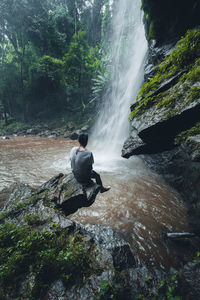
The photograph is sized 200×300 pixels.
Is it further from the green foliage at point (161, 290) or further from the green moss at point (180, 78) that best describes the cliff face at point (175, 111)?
the green foliage at point (161, 290)

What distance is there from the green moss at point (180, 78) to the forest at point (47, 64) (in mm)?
18058

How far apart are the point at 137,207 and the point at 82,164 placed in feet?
8.22

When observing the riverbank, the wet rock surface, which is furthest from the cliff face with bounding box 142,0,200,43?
the riverbank

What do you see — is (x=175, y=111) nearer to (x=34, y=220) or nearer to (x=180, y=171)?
(x=180, y=171)

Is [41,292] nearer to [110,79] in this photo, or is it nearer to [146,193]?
[146,193]

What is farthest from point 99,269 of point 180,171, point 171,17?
point 171,17

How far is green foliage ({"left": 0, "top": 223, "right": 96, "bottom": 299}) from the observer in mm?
1687

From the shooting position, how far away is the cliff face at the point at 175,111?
2654 mm

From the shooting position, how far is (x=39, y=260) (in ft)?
6.02

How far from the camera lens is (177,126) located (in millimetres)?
3031

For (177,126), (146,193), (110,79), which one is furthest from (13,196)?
(110,79)

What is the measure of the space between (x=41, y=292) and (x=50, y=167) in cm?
636

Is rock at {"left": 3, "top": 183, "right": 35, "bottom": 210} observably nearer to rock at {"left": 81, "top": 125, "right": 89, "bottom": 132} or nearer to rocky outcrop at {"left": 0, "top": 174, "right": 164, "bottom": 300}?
rocky outcrop at {"left": 0, "top": 174, "right": 164, "bottom": 300}

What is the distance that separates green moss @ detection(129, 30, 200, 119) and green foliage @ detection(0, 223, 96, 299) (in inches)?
135
